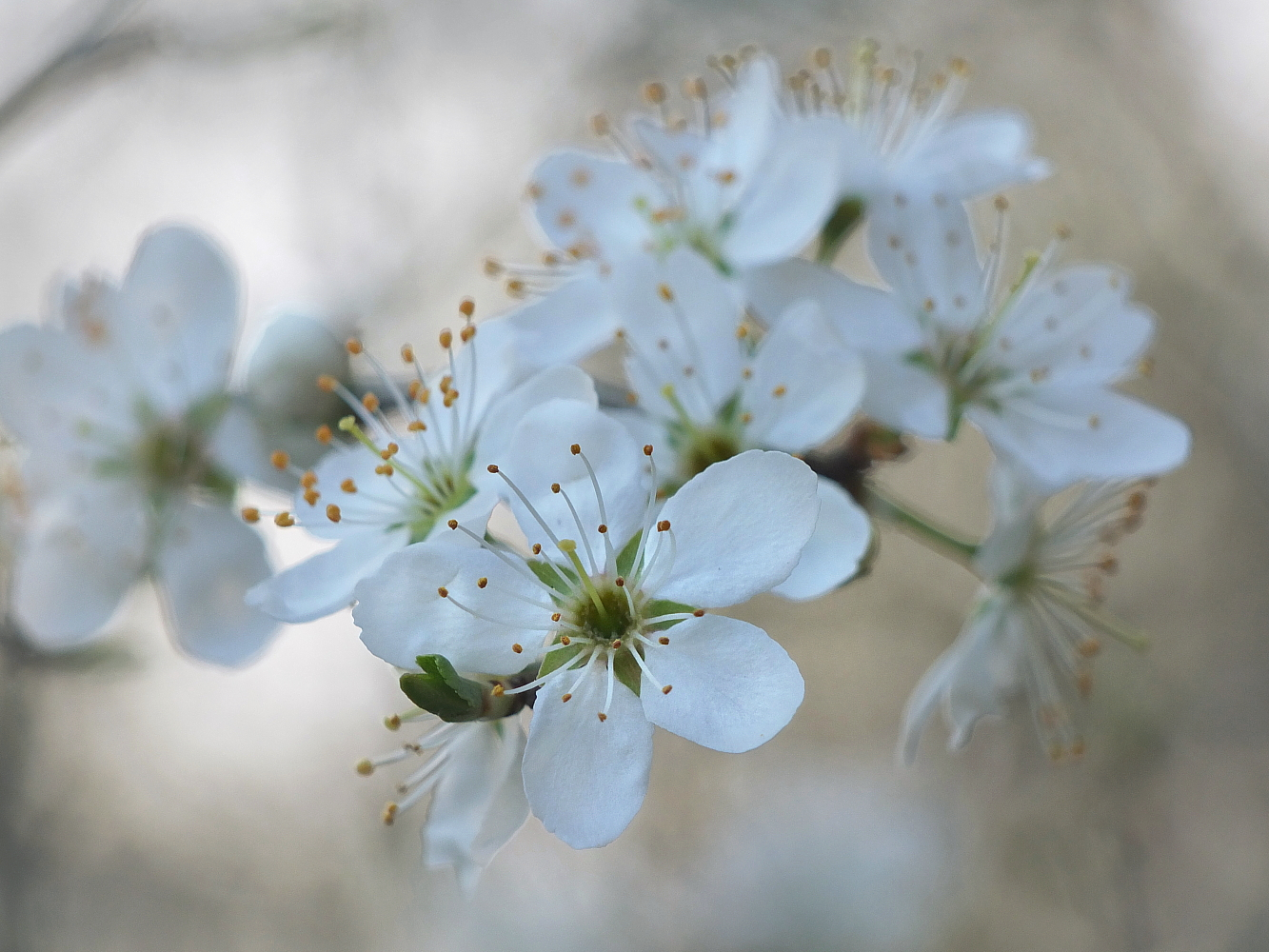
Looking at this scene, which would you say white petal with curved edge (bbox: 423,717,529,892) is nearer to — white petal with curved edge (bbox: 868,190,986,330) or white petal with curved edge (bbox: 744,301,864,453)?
white petal with curved edge (bbox: 744,301,864,453)

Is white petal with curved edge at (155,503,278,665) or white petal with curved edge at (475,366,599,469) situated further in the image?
white petal with curved edge at (155,503,278,665)

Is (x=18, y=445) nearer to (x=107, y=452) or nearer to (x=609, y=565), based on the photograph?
(x=107, y=452)

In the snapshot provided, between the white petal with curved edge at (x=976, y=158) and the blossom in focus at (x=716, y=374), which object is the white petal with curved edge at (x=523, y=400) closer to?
the blossom in focus at (x=716, y=374)

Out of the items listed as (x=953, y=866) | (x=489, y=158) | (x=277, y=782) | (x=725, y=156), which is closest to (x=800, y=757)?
(x=953, y=866)

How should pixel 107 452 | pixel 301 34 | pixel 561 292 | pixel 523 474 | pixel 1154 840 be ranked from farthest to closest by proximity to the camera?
pixel 1154 840 → pixel 301 34 → pixel 107 452 → pixel 561 292 → pixel 523 474

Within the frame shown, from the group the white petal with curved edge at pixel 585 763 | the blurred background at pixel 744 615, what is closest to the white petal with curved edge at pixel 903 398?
the white petal with curved edge at pixel 585 763

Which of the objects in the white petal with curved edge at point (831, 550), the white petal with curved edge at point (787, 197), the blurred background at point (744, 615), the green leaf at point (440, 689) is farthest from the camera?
the blurred background at point (744, 615)

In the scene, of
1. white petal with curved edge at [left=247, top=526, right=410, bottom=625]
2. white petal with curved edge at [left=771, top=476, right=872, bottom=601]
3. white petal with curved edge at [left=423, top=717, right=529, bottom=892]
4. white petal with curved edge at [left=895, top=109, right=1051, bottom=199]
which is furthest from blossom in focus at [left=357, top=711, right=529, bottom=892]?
white petal with curved edge at [left=895, top=109, right=1051, bottom=199]
